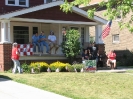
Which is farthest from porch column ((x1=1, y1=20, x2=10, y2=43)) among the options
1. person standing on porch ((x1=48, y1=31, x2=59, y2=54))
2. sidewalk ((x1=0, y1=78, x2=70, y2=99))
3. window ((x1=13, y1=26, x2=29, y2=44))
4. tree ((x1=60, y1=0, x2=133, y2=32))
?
tree ((x1=60, y1=0, x2=133, y2=32))

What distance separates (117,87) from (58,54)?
9.14 meters

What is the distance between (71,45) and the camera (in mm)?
21391

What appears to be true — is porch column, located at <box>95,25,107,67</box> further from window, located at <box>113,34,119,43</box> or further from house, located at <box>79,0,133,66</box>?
window, located at <box>113,34,119,43</box>

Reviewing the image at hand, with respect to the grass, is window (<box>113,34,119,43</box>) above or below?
above

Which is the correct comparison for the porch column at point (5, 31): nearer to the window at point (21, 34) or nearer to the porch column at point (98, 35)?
the window at point (21, 34)

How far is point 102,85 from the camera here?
14227 millimetres

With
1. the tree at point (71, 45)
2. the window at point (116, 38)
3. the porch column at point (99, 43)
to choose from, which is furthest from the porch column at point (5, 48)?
the window at point (116, 38)

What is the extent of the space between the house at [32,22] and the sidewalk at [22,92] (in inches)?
254

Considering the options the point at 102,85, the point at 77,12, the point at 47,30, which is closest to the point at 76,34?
the point at 77,12

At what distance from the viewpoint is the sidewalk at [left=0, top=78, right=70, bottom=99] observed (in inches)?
450

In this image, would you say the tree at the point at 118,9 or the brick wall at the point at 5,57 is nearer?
the tree at the point at 118,9

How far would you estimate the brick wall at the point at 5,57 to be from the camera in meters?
19.6

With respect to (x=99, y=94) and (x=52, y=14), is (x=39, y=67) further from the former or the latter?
(x=99, y=94)

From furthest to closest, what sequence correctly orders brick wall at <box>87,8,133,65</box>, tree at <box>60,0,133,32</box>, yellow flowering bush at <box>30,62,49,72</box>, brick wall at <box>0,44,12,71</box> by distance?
1. brick wall at <box>87,8,133,65</box>
2. brick wall at <box>0,44,12,71</box>
3. yellow flowering bush at <box>30,62,49,72</box>
4. tree at <box>60,0,133,32</box>
